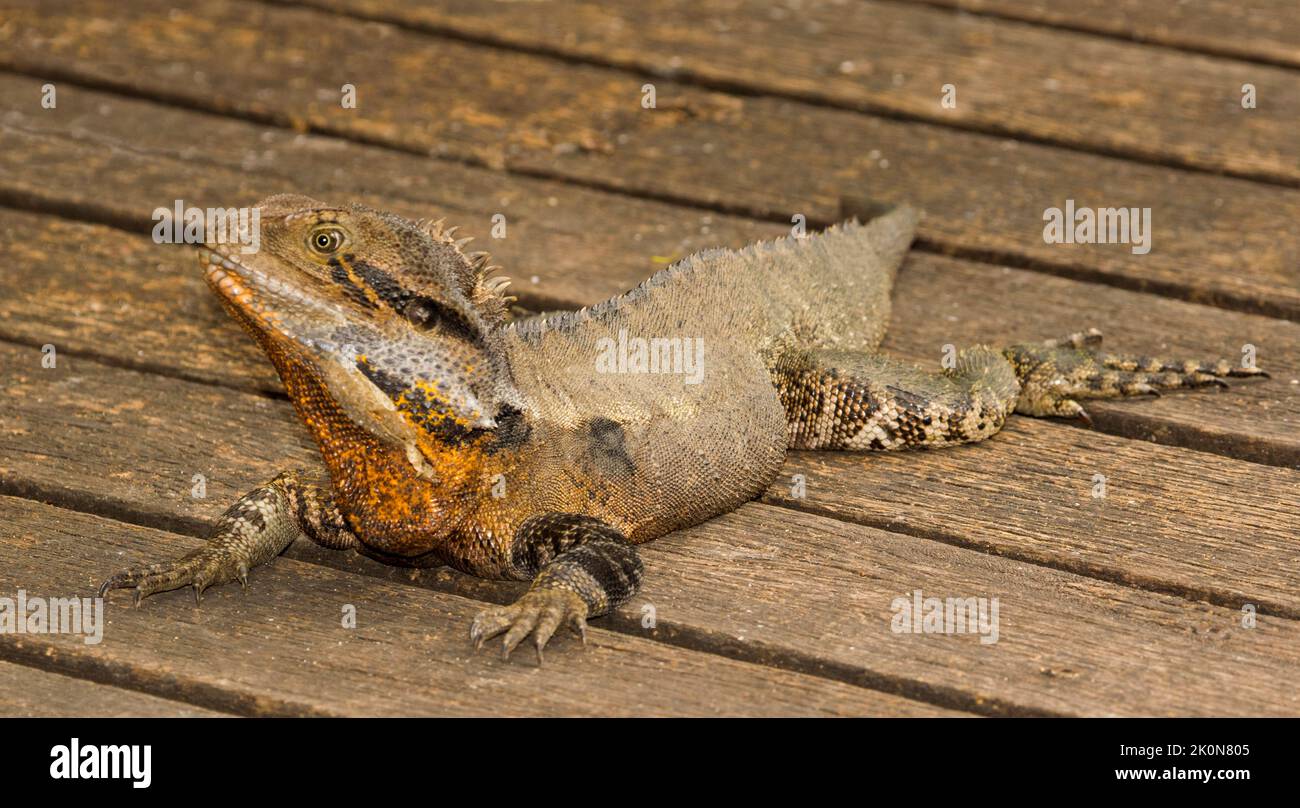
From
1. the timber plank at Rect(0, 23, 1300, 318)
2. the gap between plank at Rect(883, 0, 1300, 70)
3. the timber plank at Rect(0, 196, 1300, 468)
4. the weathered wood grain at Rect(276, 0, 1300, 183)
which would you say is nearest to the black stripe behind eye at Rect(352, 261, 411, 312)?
the timber plank at Rect(0, 196, 1300, 468)

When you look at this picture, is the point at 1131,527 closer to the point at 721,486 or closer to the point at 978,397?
the point at 978,397

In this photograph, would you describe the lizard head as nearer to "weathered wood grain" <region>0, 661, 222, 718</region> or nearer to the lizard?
the lizard

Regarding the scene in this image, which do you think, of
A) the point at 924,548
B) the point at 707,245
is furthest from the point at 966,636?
the point at 707,245

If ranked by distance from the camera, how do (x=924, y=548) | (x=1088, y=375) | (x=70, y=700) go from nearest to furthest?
(x=70, y=700)
(x=924, y=548)
(x=1088, y=375)

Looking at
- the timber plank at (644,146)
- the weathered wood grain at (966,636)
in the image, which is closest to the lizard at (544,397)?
the weathered wood grain at (966,636)

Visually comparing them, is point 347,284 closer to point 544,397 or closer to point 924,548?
point 544,397
